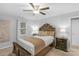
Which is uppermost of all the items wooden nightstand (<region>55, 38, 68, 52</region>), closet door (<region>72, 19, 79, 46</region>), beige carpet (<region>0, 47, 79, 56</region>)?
closet door (<region>72, 19, 79, 46</region>)

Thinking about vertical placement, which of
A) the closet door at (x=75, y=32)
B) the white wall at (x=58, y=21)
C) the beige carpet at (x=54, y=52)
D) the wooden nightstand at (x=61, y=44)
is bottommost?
the beige carpet at (x=54, y=52)

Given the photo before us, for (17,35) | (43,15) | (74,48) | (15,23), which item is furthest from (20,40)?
(74,48)

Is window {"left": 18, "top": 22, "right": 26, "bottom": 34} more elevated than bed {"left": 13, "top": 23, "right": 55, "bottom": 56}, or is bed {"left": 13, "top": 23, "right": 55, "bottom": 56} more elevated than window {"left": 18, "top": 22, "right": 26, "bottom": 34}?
window {"left": 18, "top": 22, "right": 26, "bottom": 34}

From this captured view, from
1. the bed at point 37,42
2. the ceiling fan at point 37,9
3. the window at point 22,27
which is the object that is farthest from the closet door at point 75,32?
the window at point 22,27

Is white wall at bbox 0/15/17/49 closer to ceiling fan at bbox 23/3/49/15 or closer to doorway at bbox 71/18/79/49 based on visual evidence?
ceiling fan at bbox 23/3/49/15

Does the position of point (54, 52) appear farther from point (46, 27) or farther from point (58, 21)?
point (58, 21)

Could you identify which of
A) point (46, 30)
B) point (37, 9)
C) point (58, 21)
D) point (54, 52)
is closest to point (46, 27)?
point (46, 30)

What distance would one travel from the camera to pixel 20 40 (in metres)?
1.93

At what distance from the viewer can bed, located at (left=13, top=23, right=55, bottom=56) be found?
6.17 feet

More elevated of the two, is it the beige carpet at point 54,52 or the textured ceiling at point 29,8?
the textured ceiling at point 29,8

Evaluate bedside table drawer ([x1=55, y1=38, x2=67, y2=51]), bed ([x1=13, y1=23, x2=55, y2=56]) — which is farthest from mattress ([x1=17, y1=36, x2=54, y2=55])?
bedside table drawer ([x1=55, y1=38, x2=67, y2=51])

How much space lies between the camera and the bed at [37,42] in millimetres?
1881

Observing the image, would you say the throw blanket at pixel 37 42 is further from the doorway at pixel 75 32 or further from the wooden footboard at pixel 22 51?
the doorway at pixel 75 32

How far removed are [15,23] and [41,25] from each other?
496mm
